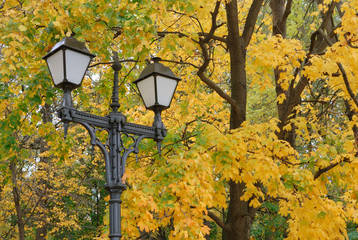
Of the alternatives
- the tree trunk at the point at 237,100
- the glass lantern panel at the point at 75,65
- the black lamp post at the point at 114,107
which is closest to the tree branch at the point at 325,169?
the tree trunk at the point at 237,100

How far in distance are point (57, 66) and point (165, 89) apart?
1.31 meters

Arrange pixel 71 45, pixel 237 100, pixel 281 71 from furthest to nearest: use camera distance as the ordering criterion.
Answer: pixel 281 71, pixel 237 100, pixel 71 45

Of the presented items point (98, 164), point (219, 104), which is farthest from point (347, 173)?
point (98, 164)

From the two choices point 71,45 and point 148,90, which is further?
point 148,90

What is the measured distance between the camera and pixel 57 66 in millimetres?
4539

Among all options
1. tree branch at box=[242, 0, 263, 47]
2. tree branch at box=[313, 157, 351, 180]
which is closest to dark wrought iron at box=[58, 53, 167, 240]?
tree branch at box=[313, 157, 351, 180]

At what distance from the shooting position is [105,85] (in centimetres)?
896

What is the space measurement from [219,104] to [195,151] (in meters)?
5.92

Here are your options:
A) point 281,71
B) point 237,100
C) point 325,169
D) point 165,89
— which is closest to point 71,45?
point 165,89

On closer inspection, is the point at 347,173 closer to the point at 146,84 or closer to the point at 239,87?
the point at 239,87

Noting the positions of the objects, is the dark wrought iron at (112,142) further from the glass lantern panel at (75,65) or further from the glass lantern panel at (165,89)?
the glass lantern panel at (165,89)

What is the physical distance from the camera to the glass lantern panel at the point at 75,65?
4.46 meters

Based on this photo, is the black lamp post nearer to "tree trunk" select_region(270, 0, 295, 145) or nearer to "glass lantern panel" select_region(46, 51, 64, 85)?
"glass lantern panel" select_region(46, 51, 64, 85)

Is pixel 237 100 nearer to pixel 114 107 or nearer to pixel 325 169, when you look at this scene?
pixel 325 169
